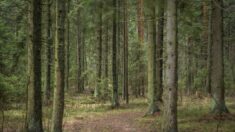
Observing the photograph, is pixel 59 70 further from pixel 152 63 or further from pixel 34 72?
pixel 152 63

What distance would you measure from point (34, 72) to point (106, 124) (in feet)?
19.8

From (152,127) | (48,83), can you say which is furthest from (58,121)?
(48,83)

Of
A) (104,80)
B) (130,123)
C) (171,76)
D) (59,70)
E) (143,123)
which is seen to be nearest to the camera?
(59,70)

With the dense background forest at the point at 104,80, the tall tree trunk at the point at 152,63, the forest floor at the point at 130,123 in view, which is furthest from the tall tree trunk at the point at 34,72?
the tall tree trunk at the point at 152,63

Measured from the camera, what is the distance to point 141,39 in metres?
31.6

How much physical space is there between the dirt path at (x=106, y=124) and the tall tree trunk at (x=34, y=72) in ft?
10.4

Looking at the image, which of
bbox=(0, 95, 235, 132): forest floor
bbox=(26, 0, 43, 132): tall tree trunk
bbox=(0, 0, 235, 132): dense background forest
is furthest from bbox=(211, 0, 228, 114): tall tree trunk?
bbox=(26, 0, 43, 132): tall tree trunk

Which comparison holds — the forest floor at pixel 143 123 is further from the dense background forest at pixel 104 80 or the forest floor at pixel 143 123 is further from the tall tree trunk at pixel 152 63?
the tall tree trunk at pixel 152 63

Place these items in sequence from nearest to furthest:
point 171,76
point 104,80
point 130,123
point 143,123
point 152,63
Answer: point 171,76, point 143,123, point 130,123, point 152,63, point 104,80

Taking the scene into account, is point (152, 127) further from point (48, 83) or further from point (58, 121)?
point (48, 83)

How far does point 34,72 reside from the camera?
40.5ft

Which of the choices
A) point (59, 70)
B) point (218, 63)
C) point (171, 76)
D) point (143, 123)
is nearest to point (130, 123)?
point (143, 123)

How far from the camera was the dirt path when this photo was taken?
15578 mm

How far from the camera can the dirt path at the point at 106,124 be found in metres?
15.6
